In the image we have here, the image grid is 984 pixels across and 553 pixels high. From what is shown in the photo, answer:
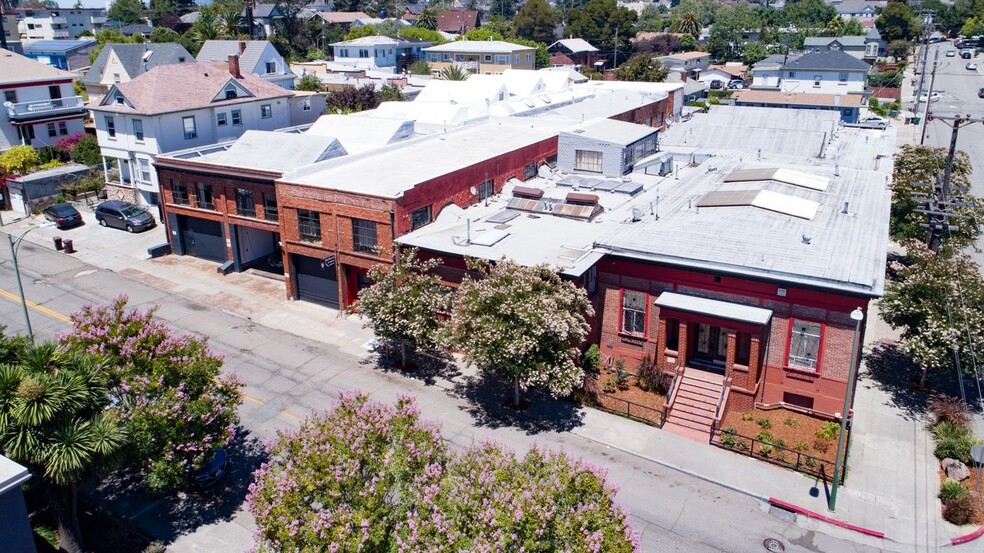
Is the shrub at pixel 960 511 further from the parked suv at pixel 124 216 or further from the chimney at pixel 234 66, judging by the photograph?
the chimney at pixel 234 66

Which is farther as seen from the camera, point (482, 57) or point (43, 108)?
point (482, 57)

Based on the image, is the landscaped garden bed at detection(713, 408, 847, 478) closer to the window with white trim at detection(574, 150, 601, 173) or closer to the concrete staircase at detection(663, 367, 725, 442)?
the concrete staircase at detection(663, 367, 725, 442)

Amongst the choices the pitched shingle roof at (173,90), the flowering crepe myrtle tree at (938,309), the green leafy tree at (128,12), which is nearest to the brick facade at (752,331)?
the flowering crepe myrtle tree at (938,309)

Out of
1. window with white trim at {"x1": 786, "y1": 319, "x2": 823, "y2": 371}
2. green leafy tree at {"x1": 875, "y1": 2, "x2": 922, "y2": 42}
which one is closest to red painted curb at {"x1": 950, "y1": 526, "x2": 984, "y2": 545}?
window with white trim at {"x1": 786, "y1": 319, "x2": 823, "y2": 371}

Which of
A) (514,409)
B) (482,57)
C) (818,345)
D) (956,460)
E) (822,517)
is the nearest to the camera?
(822,517)

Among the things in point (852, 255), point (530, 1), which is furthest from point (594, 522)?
point (530, 1)

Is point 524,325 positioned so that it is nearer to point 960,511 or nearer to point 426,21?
point 960,511

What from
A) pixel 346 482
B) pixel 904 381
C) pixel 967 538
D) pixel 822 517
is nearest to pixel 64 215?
pixel 346 482
